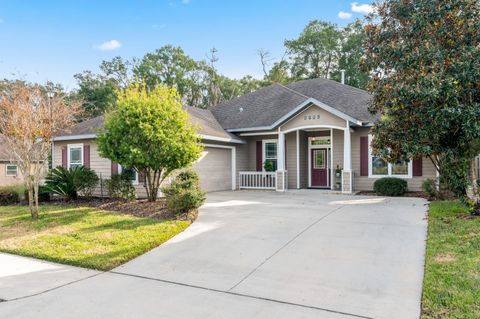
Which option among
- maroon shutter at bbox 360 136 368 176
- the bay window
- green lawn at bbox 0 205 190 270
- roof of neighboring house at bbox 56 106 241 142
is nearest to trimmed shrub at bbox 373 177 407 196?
maroon shutter at bbox 360 136 368 176

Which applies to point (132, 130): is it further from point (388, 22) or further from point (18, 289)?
point (388, 22)

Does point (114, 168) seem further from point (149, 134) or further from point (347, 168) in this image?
point (347, 168)

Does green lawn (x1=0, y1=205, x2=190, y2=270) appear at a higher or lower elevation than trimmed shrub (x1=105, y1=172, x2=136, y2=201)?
lower

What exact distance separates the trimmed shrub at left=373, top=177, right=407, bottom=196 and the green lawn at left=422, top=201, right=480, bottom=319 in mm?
4862

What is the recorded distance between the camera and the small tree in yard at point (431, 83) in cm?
769

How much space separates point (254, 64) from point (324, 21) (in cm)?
849

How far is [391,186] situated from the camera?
512 inches

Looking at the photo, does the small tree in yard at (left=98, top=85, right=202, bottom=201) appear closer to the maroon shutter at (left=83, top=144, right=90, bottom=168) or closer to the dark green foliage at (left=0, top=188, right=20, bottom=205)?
the maroon shutter at (left=83, top=144, right=90, bottom=168)

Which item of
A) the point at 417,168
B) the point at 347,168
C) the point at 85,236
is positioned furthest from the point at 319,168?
the point at 85,236

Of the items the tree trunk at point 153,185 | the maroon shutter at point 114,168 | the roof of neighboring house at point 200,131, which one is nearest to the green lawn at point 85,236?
the tree trunk at point 153,185

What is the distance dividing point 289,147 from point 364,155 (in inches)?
140

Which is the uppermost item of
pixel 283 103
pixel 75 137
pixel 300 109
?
pixel 283 103

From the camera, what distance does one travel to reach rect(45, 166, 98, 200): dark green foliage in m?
12.2

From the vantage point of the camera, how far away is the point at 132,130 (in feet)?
32.8
